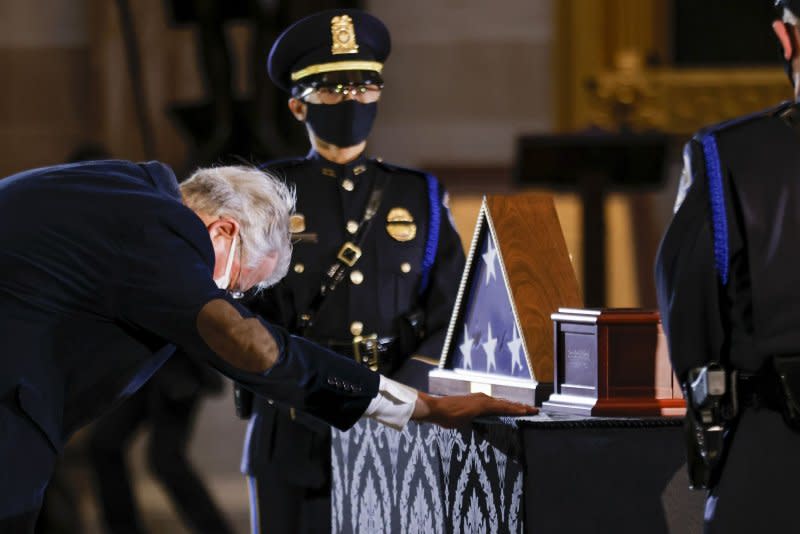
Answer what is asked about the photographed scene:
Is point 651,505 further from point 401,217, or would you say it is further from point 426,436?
point 401,217

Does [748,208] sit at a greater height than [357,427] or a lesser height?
greater

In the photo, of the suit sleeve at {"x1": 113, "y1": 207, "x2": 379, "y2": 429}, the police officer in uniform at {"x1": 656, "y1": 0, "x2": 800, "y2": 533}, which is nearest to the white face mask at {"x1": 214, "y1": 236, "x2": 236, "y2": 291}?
the suit sleeve at {"x1": 113, "y1": 207, "x2": 379, "y2": 429}

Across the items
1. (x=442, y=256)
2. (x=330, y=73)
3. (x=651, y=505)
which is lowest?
(x=651, y=505)

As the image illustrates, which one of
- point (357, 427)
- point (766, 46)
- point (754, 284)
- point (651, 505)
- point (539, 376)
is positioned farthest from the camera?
point (766, 46)

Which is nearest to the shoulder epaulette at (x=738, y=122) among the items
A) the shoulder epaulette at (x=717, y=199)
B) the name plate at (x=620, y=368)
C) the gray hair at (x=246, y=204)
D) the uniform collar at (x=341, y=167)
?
the shoulder epaulette at (x=717, y=199)

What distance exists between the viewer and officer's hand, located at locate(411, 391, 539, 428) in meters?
3.36

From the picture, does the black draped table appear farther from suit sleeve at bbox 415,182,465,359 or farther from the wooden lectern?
suit sleeve at bbox 415,182,465,359

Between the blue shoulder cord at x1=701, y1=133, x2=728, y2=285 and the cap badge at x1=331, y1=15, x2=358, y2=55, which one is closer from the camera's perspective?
the blue shoulder cord at x1=701, y1=133, x2=728, y2=285

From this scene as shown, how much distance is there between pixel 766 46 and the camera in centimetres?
984

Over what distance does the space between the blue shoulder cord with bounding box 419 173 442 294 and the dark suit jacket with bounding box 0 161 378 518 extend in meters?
1.06

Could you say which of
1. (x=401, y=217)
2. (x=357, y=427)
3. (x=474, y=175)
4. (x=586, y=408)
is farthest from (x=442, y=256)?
(x=474, y=175)

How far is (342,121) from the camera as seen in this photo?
4059mm

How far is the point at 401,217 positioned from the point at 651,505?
1.15m

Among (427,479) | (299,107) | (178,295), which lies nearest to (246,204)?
(178,295)
